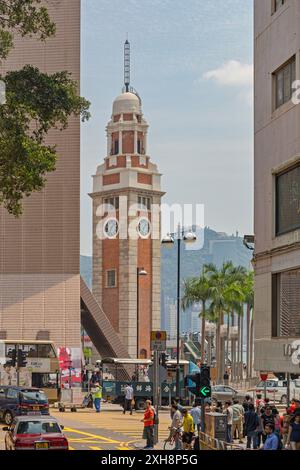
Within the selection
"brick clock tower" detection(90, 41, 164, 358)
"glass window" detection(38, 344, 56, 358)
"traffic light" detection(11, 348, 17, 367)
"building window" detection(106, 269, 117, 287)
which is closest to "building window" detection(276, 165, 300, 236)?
"glass window" detection(38, 344, 56, 358)

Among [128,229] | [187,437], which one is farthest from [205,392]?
[128,229]

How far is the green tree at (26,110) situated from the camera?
101 ft

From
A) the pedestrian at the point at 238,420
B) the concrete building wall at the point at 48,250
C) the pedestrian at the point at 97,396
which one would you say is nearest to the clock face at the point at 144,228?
the concrete building wall at the point at 48,250

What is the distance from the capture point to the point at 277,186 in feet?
120

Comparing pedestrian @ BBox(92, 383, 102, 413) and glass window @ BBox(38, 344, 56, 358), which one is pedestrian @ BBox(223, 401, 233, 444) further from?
glass window @ BBox(38, 344, 56, 358)

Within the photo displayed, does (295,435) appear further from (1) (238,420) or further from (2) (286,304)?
(1) (238,420)

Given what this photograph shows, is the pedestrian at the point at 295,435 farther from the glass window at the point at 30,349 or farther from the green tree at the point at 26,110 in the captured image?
the glass window at the point at 30,349

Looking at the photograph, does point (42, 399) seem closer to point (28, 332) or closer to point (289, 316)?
point (289, 316)

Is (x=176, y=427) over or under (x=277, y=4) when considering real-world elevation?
under

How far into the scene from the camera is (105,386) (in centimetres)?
5700

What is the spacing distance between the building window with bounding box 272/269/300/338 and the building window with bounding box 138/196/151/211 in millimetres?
83134

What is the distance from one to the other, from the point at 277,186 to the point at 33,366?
27.1 metres

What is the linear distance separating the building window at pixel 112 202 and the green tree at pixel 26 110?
87667 millimetres

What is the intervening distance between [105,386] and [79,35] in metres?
33.7
